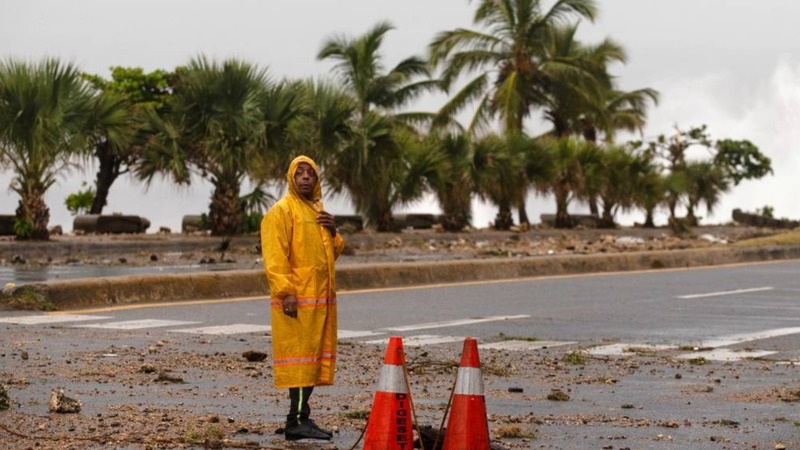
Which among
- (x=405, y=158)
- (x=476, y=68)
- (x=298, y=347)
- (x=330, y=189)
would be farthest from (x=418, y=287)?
(x=476, y=68)

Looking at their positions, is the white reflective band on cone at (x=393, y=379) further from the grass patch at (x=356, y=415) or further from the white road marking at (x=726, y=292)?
the white road marking at (x=726, y=292)

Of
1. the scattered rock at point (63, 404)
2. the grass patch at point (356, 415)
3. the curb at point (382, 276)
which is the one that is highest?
the curb at point (382, 276)

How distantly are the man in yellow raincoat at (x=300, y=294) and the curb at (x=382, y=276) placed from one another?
8791 mm

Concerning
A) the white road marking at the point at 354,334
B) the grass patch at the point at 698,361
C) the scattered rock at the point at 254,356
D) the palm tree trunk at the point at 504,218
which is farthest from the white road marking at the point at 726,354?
the palm tree trunk at the point at 504,218

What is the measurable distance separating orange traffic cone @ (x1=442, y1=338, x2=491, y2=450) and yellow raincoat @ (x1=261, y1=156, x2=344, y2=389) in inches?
41.4

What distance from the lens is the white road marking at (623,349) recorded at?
1285 cm

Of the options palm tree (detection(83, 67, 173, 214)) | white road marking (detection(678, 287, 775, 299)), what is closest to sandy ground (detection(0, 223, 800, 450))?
white road marking (detection(678, 287, 775, 299))

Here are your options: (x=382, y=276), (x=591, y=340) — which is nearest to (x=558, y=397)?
(x=591, y=340)

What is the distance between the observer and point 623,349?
13.2 meters

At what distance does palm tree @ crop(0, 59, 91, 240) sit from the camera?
1181 inches

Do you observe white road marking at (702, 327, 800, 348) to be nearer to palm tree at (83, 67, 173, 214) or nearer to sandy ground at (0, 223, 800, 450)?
sandy ground at (0, 223, 800, 450)

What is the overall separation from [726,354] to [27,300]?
7136mm

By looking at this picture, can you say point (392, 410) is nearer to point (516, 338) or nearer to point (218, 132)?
point (516, 338)

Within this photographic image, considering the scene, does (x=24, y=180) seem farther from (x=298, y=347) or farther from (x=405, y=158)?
(x=298, y=347)
